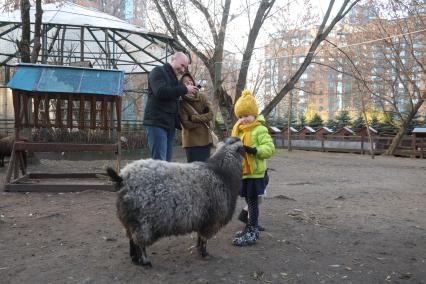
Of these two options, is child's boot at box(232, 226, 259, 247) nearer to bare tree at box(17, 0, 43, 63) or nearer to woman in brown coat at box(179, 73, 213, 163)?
woman in brown coat at box(179, 73, 213, 163)

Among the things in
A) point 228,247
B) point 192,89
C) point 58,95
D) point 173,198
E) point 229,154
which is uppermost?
point 58,95

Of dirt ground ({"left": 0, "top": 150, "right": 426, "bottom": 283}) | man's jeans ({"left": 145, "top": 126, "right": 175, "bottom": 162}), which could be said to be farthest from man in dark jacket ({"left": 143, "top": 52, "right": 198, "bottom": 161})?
dirt ground ({"left": 0, "top": 150, "right": 426, "bottom": 283})

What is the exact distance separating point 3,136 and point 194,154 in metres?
8.65

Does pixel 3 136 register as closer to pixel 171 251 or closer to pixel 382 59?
pixel 171 251

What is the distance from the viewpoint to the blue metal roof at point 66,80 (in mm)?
7707

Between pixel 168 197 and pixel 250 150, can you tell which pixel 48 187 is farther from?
pixel 168 197

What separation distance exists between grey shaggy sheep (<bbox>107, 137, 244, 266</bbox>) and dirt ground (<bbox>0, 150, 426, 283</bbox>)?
336mm

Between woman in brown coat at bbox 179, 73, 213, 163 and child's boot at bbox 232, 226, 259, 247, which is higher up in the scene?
woman in brown coat at bbox 179, 73, 213, 163

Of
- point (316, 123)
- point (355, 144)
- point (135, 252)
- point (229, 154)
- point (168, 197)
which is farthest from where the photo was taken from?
point (316, 123)

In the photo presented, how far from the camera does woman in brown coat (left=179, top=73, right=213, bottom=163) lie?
5516 millimetres

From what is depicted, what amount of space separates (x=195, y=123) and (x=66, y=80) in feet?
11.2

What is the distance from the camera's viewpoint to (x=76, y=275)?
384 centimetres

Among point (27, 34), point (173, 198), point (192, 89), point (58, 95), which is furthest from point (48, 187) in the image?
point (27, 34)

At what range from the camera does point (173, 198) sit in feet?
13.1
